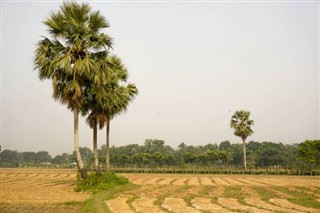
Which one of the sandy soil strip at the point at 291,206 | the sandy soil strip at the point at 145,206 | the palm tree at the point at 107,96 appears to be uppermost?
the palm tree at the point at 107,96

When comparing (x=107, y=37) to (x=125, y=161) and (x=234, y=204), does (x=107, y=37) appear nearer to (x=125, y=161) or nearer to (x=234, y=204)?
(x=234, y=204)

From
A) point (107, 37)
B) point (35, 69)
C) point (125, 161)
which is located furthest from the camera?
point (125, 161)

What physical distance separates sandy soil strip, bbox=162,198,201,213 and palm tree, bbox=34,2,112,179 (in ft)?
27.7

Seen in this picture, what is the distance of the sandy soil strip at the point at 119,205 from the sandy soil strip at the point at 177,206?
73.7 inches

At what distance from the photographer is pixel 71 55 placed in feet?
73.4

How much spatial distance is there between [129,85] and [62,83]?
40.1 feet

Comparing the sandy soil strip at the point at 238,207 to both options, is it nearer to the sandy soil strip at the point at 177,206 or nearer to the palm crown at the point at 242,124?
the sandy soil strip at the point at 177,206

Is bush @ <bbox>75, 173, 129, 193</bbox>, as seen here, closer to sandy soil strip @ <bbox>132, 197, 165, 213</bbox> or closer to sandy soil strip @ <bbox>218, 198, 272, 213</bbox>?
sandy soil strip @ <bbox>132, 197, 165, 213</bbox>

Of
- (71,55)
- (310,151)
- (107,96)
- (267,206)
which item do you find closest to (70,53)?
(71,55)

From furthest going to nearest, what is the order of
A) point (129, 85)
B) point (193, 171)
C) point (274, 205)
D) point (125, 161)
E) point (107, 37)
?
point (125, 161) → point (193, 171) → point (129, 85) → point (107, 37) → point (274, 205)

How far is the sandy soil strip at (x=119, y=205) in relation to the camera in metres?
14.2

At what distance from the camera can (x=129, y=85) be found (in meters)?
34.6

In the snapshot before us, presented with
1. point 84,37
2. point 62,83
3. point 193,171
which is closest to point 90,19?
point 84,37

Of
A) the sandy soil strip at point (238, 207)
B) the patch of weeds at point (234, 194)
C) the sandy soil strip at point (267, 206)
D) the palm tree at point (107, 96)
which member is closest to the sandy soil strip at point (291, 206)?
the sandy soil strip at point (267, 206)
